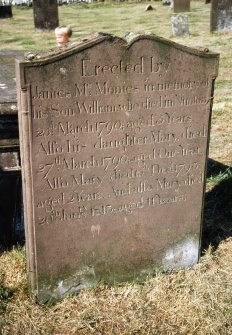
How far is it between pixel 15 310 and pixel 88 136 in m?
1.32

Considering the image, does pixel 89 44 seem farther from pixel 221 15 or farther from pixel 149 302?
pixel 221 15

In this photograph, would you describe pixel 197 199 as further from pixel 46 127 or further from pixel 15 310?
pixel 15 310

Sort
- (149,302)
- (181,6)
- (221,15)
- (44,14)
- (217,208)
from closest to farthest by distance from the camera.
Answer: (149,302) < (217,208) < (221,15) < (44,14) < (181,6)

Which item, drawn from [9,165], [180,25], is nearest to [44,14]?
[180,25]

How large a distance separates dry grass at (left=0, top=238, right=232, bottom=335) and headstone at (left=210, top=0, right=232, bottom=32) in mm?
11952

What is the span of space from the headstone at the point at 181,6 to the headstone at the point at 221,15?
662 cm

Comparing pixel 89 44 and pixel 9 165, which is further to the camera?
pixel 9 165

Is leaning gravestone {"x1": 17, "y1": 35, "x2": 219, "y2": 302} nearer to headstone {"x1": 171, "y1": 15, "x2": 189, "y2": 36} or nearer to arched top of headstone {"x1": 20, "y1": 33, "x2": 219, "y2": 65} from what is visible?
arched top of headstone {"x1": 20, "y1": 33, "x2": 219, "y2": 65}

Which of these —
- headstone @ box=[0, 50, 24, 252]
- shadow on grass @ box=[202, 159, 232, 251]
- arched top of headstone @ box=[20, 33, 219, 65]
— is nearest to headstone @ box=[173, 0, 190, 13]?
shadow on grass @ box=[202, 159, 232, 251]

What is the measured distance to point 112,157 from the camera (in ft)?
10.6

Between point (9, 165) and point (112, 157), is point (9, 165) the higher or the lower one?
the lower one

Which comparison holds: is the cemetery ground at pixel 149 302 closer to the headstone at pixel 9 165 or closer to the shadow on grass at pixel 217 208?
the shadow on grass at pixel 217 208

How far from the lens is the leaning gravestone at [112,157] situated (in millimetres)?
2975

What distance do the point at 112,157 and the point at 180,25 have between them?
12.0 metres
